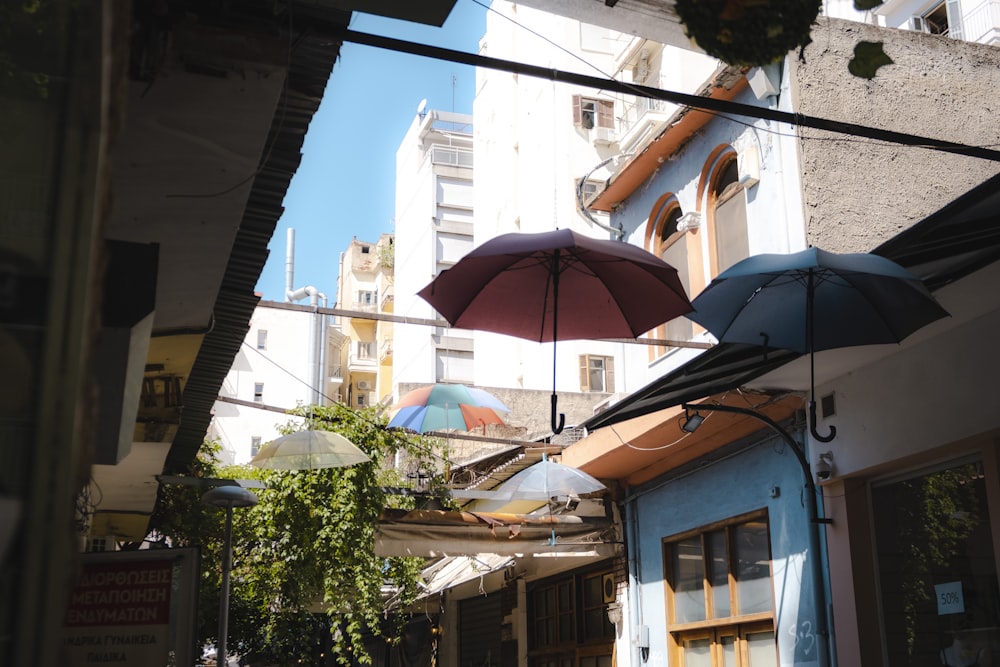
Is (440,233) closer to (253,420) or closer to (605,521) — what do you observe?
(253,420)

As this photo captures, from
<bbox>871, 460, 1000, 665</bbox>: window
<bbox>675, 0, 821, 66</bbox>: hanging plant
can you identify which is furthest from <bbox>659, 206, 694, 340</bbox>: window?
<bbox>675, 0, 821, 66</bbox>: hanging plant

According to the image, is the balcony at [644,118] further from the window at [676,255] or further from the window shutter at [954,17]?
the window at [676,255]

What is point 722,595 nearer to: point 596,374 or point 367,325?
point 596,374

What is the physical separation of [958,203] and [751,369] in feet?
11.0

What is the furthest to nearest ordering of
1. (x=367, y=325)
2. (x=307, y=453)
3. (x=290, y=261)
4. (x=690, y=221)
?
(x=367, y=325)
(x=290, y=261)
(x=690, y=221)
(x=307, y=453)

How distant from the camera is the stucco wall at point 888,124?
11.7m

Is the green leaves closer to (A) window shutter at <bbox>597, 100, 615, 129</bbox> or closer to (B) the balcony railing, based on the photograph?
(B) the balcony railing

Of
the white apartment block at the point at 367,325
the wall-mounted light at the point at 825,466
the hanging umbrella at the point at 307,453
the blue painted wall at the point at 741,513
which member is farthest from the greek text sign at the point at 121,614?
the white apartment block at the point at 367,325

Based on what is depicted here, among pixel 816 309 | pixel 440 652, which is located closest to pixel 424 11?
pixel 816 309

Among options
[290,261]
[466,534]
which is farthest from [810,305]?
[290,261]

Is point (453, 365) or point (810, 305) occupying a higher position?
point (453, 365)

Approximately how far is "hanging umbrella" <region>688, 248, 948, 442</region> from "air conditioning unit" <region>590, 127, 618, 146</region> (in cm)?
3023

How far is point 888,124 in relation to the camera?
12547mm

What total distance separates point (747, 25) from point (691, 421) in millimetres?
8465
